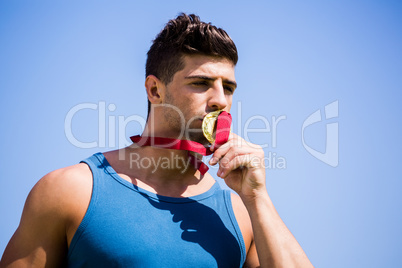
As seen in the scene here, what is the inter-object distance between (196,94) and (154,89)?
2.54ft

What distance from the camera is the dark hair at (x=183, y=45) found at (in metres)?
4.21

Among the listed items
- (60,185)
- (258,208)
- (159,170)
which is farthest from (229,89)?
(60,185)

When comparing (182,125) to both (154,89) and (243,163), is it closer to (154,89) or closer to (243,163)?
(154,89)

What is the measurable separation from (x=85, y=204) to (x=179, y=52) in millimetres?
2156

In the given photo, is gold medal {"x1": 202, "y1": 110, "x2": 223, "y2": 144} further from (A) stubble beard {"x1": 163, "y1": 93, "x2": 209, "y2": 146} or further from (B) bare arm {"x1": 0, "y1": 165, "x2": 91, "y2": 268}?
(B) bare arm {"x1": 0, "y1": 165, "x2": 91, "y2": 268}

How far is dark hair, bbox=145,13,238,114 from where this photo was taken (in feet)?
13.8

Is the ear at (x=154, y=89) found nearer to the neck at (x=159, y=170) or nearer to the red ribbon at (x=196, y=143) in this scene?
the red ribbon at (x=196, y=143)

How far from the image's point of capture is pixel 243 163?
3656 millimetres

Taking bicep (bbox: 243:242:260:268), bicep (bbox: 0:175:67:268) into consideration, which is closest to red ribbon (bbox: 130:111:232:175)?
bicep (bbox: 243:242:260:268)

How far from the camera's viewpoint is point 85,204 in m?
3.24

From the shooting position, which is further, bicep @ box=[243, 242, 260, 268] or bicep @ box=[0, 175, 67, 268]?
bicep @ box=[243, 242, 260, 268]

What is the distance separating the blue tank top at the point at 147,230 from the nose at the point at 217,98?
1069 mm

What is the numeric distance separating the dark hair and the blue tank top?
1435 mm

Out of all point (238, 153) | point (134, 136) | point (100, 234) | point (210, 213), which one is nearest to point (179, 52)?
point (134, 136)
